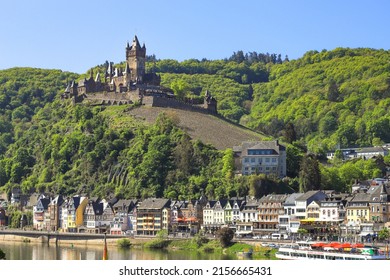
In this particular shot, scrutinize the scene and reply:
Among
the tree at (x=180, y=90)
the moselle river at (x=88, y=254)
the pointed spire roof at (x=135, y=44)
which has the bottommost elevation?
the moselle river at (x=88, y=254)

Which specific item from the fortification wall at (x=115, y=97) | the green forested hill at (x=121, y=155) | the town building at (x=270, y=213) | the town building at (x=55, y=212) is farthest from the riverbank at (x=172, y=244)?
the fortification wall at (x=115, y=97)

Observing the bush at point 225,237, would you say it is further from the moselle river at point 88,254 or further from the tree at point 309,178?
the tree at point 309,178

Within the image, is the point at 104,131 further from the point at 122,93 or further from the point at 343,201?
the point at 343,201

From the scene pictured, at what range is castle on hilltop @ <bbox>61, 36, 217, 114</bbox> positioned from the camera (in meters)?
142

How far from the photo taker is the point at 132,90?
478 feet

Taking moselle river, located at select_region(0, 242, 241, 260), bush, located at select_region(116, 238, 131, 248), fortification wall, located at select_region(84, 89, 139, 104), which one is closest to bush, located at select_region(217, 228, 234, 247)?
moselle river, located at select_region(0, 242, 241, 260)

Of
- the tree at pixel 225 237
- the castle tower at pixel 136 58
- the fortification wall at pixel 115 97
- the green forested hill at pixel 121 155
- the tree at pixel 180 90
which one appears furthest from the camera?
the castle tower at pixel 136 58

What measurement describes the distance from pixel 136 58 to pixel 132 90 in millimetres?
13334

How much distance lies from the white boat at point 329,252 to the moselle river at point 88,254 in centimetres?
556

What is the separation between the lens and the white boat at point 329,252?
6550 cm

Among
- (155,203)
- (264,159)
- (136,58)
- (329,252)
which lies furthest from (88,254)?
(136,58)

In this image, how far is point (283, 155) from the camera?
10906cm

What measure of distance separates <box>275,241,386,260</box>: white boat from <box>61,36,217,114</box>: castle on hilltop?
68.8 m
